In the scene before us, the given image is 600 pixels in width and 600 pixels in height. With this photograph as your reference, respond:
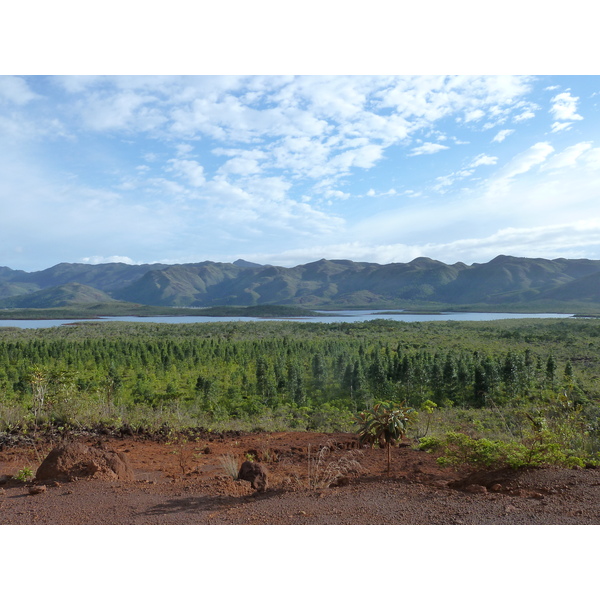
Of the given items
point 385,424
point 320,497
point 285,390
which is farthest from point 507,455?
point 285,390

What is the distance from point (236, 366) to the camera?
23875mm

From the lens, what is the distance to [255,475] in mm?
6152

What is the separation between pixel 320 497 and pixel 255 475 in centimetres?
116

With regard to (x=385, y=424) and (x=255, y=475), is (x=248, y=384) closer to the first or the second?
(x=255, y=475)

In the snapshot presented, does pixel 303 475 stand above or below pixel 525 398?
above

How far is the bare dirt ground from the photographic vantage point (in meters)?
4.86

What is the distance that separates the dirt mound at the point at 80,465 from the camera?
633 cm

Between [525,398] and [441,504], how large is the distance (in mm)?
12635

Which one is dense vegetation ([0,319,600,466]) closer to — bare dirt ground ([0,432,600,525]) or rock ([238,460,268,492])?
bare dirt ground ([0,432,600,525])

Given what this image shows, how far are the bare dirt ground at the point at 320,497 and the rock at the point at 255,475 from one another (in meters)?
0.16

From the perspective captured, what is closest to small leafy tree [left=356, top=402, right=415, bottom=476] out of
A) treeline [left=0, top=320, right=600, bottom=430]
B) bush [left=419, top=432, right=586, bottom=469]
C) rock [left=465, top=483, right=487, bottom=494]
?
bush [left=419, top=432, right=586, bottom=469]

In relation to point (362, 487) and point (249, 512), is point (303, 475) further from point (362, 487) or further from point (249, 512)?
point (249, 512)

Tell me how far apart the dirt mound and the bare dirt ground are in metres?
0.19

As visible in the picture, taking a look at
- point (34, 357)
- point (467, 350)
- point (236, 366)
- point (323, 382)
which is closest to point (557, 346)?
point (467, 350)
